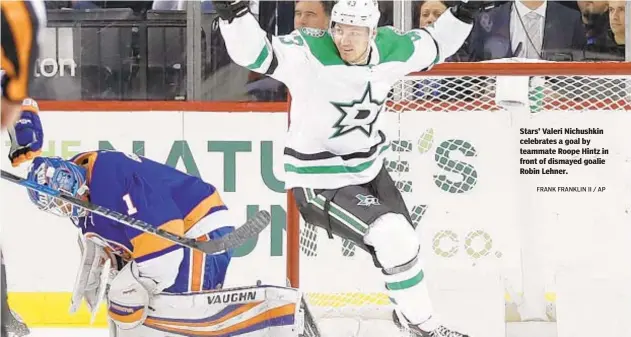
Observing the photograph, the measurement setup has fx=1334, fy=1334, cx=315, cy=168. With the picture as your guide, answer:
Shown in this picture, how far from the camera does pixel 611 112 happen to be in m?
3.59

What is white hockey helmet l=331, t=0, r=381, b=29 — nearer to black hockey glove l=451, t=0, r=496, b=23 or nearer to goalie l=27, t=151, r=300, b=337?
black hockey glove l=451, t=0, r=496, b=23

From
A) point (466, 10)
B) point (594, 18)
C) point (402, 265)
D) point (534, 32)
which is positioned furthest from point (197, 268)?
point (594, 18)

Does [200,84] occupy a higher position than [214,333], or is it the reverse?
[200,84]

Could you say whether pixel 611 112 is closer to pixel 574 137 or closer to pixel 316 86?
pixel 574 137

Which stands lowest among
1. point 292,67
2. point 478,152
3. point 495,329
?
point 495,329

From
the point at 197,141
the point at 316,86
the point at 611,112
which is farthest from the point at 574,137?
the point at 197,141

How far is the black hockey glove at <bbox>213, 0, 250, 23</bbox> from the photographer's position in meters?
3.02

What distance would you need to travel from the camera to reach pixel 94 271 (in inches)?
126

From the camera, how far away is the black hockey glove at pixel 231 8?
9.91 feet

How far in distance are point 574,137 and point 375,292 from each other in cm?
69

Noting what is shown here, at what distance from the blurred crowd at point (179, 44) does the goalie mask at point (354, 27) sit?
0.28 meters

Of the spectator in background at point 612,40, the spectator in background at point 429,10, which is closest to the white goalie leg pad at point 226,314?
the spectator in background at point 429,10

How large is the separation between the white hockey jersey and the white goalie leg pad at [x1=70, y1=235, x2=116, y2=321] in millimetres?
534

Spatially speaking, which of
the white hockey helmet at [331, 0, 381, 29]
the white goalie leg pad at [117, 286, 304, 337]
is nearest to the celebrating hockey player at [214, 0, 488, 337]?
the white hockey helmet at [331, 0, 381, 29]
